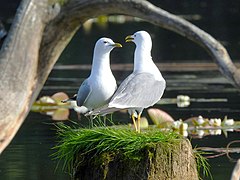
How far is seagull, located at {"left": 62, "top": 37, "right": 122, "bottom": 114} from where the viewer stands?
679cm

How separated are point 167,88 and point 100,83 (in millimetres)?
7195

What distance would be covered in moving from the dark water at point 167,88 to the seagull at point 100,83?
4.72ft

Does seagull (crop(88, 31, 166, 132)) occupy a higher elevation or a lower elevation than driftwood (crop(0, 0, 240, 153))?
lower

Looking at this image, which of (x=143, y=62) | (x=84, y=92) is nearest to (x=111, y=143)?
(x=143, y=62)

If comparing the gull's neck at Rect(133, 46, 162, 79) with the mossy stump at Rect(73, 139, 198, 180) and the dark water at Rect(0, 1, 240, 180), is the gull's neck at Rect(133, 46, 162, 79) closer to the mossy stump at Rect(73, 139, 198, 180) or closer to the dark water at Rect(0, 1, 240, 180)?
the mossy stump at Rect(73, 139, 198, 180)

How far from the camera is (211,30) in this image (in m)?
23.6

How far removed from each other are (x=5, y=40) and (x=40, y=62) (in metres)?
0.38

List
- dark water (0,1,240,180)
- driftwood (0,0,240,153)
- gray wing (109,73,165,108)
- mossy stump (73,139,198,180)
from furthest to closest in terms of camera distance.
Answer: dark water (0,1,240,180)
driftwood (0,0,240,153)
gray wing (109,73,165,108)
mossy stump (73,139,198,180)

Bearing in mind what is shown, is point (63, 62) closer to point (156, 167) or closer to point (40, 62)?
point (40, 62)

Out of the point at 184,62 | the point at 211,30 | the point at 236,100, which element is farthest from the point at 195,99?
the point at 211,30

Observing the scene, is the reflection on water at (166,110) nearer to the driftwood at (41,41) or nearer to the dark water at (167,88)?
the dark water at (167,88)

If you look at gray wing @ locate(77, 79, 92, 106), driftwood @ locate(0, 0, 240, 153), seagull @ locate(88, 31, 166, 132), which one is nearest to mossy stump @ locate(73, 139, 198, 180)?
seagull @ locate(88, 31, 166, 132)

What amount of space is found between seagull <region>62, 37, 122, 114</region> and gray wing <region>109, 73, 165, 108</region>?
167mm

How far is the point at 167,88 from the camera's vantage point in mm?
13938
